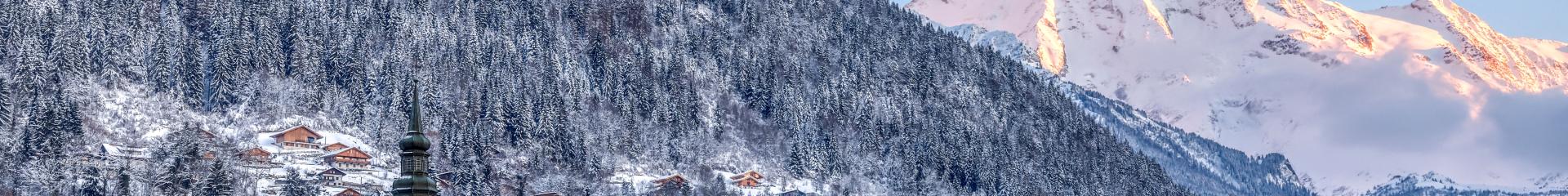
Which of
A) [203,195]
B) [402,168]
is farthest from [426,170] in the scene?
[203,195]

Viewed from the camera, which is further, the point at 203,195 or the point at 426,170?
the point at 203,195

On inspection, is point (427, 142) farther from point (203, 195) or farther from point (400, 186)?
point (203, 195)

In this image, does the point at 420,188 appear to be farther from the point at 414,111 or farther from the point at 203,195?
the point at 203,195

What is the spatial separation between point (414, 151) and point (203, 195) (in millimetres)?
100691

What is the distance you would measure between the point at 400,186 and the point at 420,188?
2.72 feet

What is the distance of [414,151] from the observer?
103000 mm

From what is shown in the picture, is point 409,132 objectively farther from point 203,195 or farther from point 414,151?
point 203,195

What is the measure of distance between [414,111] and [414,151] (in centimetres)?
152

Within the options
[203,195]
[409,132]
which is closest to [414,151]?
[409,132]

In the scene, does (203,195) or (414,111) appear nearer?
(414,111)

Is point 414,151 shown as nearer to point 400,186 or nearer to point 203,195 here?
point 400,186

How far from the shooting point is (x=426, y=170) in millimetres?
104188

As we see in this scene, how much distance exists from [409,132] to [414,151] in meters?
0.90

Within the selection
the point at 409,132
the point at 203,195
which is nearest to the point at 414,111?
the point at 409,132
